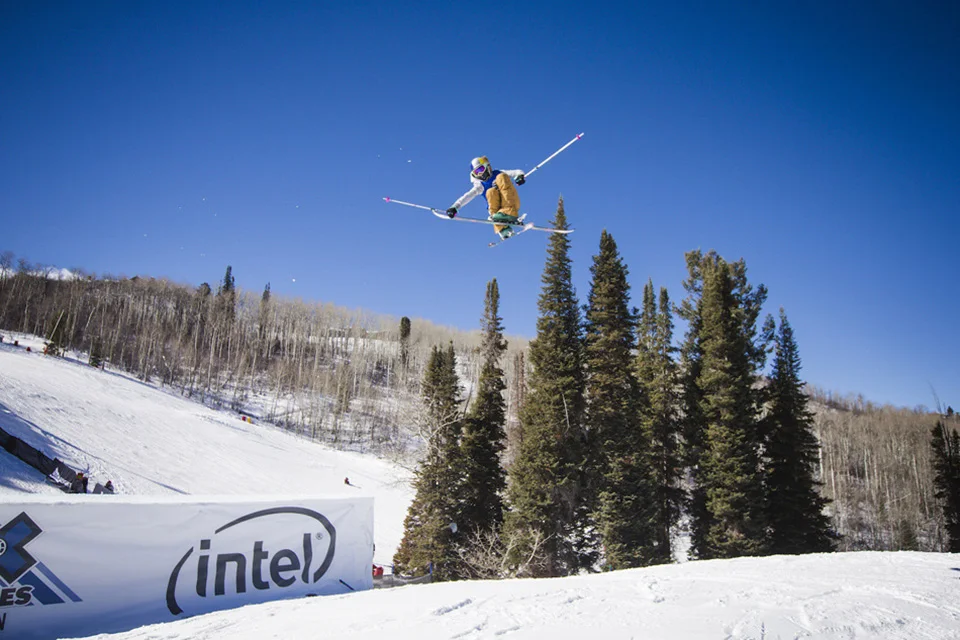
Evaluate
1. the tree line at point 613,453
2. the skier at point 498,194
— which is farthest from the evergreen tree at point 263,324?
the skier at point 498,194

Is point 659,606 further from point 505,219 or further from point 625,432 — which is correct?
point 625,432

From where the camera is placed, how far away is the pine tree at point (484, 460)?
19.7m

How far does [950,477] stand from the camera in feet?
86.8

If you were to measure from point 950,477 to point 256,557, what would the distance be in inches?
1410

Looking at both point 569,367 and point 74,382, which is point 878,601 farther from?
point 74,382

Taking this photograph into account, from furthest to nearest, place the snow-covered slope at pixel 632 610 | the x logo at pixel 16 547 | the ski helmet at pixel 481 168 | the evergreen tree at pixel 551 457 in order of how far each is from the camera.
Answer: the evergreen tree at pixel 551 457 < the ski helmet at pixel 481 168 < the x logo at pixel 16 547 < the snow-covered slope at pixel 632 610

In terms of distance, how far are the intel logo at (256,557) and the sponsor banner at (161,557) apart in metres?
0.02

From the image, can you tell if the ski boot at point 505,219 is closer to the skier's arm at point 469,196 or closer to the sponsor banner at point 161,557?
the skier's arm at point 469,196

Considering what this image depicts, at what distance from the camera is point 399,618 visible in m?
5.45

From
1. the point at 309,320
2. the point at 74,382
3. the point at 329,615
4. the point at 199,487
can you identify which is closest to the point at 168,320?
the point at 309,320

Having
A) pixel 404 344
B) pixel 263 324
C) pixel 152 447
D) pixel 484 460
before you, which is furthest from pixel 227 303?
pixel 484 460

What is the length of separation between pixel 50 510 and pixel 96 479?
70.5ft

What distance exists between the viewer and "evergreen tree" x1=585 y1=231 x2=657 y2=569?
693 inches

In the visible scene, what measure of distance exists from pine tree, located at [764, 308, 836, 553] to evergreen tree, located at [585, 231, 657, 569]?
500cm
